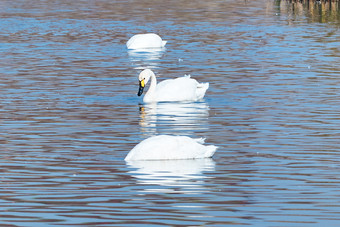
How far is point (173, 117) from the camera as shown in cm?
2036

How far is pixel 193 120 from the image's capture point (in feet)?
65.1

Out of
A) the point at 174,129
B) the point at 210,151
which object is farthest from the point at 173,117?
the point at 210,151

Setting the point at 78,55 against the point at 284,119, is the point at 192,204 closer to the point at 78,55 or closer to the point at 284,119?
the point at 284,119

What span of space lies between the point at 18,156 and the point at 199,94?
8.38m

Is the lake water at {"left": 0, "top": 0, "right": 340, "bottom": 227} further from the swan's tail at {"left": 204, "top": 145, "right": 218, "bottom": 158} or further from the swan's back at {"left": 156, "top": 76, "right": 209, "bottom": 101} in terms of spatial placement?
the swan's back at {"left": 156, "top": 76, "right": 209, "bottom": 101}

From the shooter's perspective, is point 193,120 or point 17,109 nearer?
point 193,120

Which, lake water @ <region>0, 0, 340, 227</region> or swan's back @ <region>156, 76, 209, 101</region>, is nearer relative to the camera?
lake water @ <region>0, 0, 340, 227</region>

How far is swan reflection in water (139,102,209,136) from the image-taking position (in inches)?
730

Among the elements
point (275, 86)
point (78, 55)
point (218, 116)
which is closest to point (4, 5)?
point (78, 55)

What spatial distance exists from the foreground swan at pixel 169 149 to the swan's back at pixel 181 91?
7884 millimetres

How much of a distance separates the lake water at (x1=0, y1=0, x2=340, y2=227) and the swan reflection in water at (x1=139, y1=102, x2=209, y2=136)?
27 millimetres

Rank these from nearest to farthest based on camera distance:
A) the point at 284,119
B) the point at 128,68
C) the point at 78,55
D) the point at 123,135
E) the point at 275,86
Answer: the point at 123,135 → the point at 284,119 → the point at 275,86 → the point at 128,68 → the point at 78,55

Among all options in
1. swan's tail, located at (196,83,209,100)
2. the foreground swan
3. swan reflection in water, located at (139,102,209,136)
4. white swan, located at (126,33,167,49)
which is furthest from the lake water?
white swan, located at (126,33,167,49)

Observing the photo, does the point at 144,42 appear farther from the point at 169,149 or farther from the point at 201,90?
the point at 169,149
